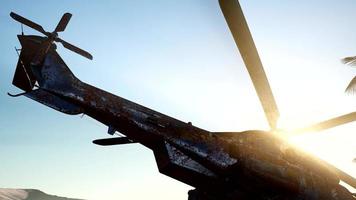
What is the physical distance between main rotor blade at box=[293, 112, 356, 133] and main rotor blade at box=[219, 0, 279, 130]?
0.92 meters

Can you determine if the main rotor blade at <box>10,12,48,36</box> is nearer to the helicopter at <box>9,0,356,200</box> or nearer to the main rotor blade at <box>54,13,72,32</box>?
the main rotor blade at <box>54,13,72,32</box>

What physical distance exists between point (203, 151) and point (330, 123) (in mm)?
2413

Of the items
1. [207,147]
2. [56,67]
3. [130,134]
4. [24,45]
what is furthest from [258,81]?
[24,45]

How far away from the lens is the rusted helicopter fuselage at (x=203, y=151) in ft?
12.1

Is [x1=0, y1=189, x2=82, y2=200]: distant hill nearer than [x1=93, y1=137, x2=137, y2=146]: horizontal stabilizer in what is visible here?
No

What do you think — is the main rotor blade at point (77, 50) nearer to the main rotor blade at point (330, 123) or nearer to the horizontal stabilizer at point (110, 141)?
the horizontal stabilizer at point (110, 141)

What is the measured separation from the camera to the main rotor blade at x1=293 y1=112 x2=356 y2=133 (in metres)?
4.55

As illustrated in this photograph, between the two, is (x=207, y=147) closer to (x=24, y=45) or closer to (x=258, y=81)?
(x=258, y=81)

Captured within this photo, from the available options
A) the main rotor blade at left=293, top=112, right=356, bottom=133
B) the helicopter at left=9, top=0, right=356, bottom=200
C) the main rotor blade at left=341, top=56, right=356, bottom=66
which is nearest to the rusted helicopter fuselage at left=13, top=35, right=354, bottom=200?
the helicopter at left=9, top=0, right=356, bottom=200

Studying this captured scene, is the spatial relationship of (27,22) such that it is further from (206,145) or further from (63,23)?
(206,145)

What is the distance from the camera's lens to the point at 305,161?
433cm

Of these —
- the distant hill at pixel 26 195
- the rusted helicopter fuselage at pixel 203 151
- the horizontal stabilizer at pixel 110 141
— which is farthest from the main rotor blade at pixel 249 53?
the distant hill at pixel 26 195

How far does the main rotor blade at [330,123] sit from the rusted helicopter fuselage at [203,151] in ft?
2.44

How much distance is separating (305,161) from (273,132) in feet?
2.07
